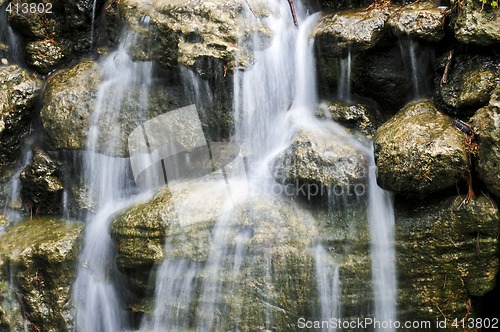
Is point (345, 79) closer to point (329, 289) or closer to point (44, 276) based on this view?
point (329, 289)

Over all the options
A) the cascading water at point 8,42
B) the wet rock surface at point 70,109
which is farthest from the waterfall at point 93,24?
the cascading water at point 8,42

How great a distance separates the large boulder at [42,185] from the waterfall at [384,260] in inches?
128

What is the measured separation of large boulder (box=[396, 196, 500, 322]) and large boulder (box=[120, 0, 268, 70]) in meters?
2.27

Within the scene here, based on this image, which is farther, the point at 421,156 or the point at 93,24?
the point at 93,24

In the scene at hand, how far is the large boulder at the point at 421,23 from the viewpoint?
14.8 ft

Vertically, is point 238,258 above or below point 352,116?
below

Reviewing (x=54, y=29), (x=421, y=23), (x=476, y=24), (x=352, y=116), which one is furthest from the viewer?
(x=54, y=29)

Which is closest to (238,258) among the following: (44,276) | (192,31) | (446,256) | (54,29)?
(446,256)

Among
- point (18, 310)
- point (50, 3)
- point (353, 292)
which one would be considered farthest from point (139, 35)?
point (353, 292)

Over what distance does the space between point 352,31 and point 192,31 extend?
5.04 feet

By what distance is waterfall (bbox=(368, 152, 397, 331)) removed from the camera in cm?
407

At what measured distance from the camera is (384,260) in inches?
161

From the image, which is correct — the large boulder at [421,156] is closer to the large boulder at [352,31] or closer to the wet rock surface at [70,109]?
the large boulder at [352,31]

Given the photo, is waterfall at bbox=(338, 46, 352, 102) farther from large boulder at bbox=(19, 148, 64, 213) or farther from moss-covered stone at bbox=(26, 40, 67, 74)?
moss-covered stone at bbox=(26, 40, 67, 74)
